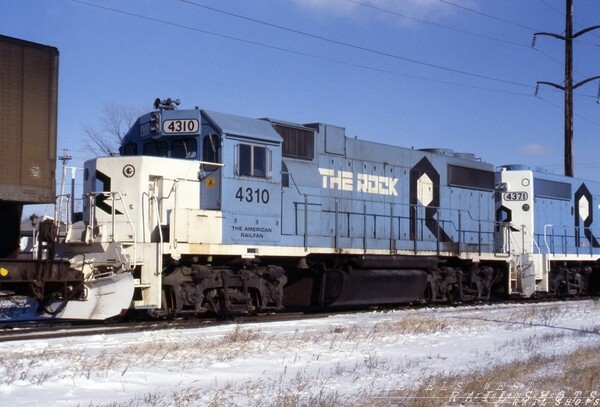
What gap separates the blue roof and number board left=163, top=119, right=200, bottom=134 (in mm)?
265

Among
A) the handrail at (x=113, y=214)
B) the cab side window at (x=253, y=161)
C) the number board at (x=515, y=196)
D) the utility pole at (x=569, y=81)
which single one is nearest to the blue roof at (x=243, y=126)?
the cab side window at (x=253, y=161)

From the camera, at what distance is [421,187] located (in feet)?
62.3

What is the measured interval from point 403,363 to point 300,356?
128 centimetres

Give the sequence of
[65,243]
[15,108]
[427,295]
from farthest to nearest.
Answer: [427,295] → [65,243] → [15,108]

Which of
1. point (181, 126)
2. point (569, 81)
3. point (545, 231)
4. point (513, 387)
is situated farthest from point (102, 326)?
point (569, 81)

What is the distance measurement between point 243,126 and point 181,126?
1153mm

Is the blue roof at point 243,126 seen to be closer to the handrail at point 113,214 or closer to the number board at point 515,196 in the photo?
the handrail at point 113,214

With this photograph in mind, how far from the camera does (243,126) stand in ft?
47.4

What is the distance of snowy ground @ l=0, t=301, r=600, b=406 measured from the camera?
22.5 feet

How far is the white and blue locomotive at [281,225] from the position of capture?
13047mm

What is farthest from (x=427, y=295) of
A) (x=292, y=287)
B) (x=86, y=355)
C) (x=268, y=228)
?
(x=86, y=355)

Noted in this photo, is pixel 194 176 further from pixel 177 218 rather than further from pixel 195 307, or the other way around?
pixel 195 307

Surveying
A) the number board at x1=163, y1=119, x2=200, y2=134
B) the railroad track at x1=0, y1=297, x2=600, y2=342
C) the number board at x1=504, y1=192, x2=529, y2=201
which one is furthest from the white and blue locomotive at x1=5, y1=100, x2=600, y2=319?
the railroad track at x1=0, y1=297, x2=600, y2=342

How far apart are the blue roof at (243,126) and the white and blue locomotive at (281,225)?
35 mm
